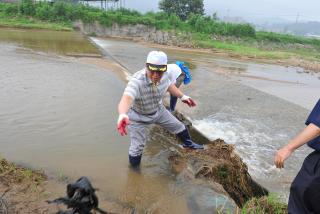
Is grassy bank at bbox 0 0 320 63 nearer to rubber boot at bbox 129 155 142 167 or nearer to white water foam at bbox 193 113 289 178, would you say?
white water foam at bbox 193 113 289 178

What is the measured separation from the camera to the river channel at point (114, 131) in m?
4.14

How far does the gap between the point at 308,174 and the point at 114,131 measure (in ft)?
13.1

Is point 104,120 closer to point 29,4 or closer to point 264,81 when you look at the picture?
point 264,81

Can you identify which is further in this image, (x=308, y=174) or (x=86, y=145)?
(x=86, y=145)

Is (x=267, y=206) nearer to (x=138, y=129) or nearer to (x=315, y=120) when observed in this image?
(x=315, y=120)

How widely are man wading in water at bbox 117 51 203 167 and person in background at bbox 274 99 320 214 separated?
1870 mm

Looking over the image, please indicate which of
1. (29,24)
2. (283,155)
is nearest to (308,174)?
(283,155)

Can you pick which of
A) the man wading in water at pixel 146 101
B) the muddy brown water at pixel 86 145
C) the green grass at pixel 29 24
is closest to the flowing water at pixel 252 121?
the muddy brown water at pixel 86 145

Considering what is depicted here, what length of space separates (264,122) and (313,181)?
4848 millimetres

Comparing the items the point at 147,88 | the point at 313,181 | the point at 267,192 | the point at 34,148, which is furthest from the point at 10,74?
the point at 313,181

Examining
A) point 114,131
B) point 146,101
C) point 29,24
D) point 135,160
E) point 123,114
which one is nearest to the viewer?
point 123,114

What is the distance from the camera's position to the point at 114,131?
20.1ft

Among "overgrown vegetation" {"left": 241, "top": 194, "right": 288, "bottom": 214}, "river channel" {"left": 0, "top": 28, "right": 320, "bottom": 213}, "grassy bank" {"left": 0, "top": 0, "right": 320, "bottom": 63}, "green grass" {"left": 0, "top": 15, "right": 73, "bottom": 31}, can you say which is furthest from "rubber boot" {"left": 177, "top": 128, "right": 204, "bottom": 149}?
"green grass" {"left": 0, "top": 15, "right": 73, "bottom": 31}

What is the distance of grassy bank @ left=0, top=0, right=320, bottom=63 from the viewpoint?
33.9m
